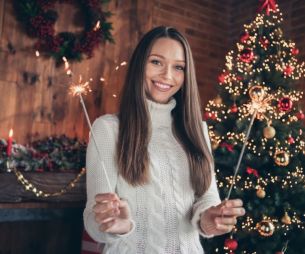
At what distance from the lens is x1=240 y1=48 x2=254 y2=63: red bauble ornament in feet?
7.66

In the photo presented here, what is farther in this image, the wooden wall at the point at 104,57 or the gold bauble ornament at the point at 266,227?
the wooden wall at the point at 104,57

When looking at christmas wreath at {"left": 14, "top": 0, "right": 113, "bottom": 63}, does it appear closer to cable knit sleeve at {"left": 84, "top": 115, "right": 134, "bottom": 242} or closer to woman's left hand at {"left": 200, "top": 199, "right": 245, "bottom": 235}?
cable knit sleeve at {"left": 84, "top": 115, "right": 134, "bottom": 242}

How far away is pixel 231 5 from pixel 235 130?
2.16 m

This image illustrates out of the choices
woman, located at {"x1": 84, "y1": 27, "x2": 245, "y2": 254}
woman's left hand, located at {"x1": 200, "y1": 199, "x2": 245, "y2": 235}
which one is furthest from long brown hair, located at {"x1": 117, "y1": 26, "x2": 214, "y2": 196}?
woman's left hand, located at {"x1": 200, "y1": 199, "x2": 245, "y2": 235}

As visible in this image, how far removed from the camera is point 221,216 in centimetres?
97

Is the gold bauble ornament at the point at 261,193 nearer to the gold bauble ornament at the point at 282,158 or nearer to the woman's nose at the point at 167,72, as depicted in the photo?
the gold bauble ornament at the point at 282,158

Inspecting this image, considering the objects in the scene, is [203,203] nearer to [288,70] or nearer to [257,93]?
[257,93]

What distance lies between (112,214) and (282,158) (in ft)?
→ 5.14

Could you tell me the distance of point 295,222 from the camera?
218 cm

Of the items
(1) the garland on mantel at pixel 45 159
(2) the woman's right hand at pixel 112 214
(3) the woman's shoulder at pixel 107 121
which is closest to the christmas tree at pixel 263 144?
(1) the garland on mantel at pixel 45 159

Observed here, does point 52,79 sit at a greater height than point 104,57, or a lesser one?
lesser

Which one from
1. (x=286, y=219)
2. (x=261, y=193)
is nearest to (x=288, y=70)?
(x=261, y=193)

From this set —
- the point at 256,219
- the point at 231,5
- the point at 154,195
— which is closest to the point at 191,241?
the point at 154,195

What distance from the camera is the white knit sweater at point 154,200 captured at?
1010 millimetres
